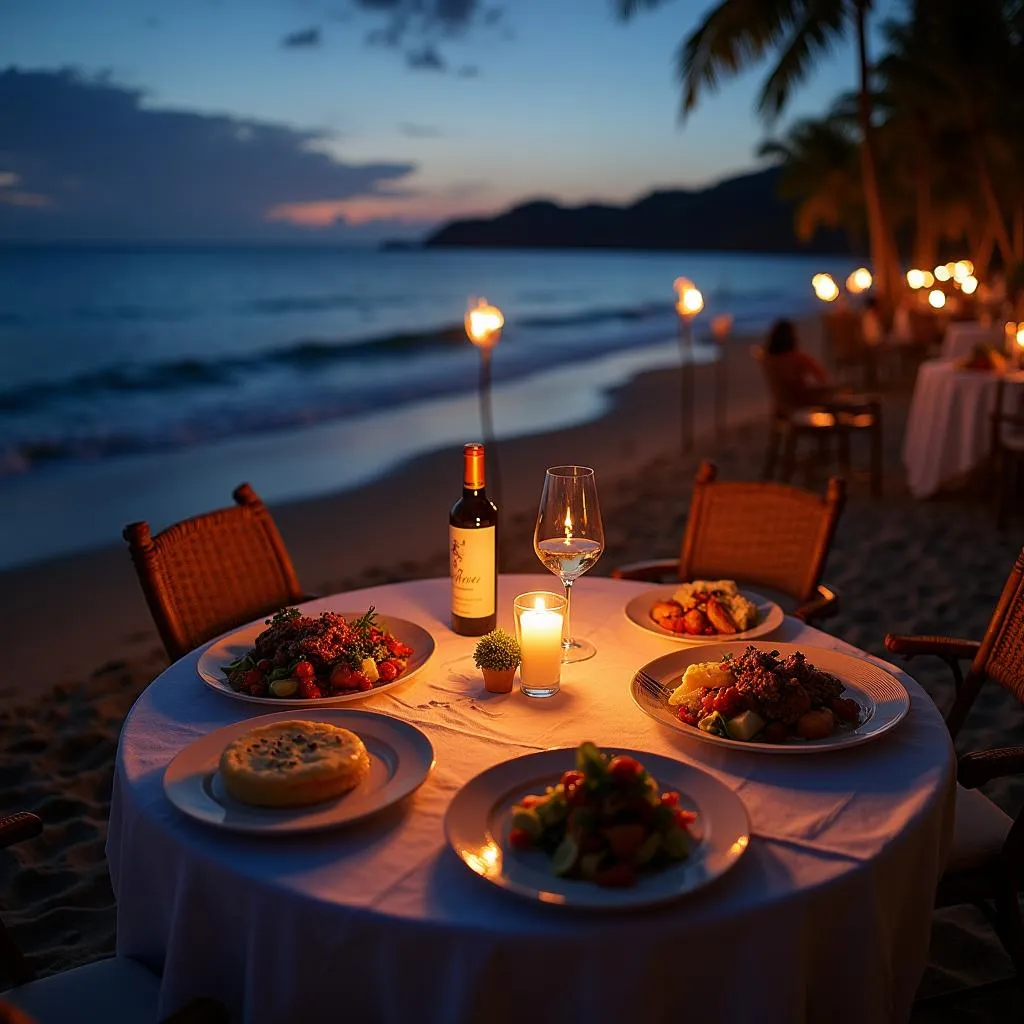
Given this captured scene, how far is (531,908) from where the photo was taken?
42.0 inches

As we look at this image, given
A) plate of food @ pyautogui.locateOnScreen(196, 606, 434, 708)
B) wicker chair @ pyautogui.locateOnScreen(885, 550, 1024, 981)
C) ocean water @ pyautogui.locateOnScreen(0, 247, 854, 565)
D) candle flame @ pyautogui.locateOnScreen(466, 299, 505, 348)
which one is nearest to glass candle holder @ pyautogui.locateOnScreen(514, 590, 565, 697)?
plate of food @ pyautogui.locateOnScreen(196, 606, 434, 708)

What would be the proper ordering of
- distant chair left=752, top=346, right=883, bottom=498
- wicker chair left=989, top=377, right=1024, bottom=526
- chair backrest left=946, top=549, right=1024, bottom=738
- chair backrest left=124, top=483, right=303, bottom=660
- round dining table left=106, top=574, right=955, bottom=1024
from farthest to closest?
distant chair left=752, top=346, right=883, bottom=498 < wicker chair left=989, top=377, right=1024, bottom=526 < chair backrest left=124, top=483, right=303, bottom=660 < chair backrest left=946, top=549, right=1024, bottom=738 < round dining table left=106, top=574, right=955, bottom=1024

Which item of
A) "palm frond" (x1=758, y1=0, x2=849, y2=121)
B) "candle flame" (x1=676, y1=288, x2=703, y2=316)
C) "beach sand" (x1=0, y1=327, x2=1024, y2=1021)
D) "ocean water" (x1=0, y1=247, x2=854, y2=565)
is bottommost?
"beach sand" (x1=0, y1=327, x2=1024, y2=1021)

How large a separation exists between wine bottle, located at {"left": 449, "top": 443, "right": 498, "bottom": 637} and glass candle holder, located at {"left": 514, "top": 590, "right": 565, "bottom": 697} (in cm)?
18

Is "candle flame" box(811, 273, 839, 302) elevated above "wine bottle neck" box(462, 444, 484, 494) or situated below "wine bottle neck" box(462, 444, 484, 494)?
above

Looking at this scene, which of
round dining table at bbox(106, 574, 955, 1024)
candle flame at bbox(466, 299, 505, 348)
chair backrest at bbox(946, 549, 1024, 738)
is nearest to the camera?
round dining table at bbox(106, 574, 955, 1024)

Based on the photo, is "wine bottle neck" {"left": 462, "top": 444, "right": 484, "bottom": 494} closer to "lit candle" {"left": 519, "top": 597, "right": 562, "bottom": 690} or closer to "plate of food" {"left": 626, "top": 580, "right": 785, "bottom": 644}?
"lit candle" {"left": 519, "top": 597, "right": 562, "bottom": 690}

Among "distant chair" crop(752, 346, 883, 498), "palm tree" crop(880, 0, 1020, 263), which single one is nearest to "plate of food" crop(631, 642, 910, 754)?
"distant chair" crop(752, 346, 883, 498)

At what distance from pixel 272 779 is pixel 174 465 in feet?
25.8

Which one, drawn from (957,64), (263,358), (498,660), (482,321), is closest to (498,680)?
(498,660)

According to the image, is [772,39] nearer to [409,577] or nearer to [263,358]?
[263,358]

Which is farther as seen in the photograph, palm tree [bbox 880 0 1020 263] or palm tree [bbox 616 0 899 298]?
palm tree [bbox 880 0 1020 263]

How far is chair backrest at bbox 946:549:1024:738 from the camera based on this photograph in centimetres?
204

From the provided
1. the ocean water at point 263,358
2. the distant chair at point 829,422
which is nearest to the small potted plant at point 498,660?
the ocean water at point 263,358
